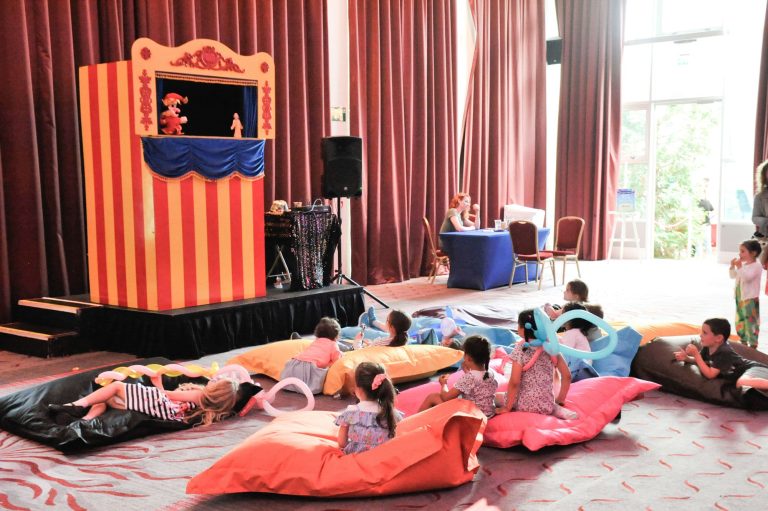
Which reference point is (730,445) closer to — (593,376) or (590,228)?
(593,376)

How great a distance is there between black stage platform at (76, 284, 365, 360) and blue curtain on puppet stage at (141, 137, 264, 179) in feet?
3.30

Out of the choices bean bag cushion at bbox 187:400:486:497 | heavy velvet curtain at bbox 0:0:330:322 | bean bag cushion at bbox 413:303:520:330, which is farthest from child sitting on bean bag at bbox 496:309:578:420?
heavy velvet curtain at bbox 0:0:330:322

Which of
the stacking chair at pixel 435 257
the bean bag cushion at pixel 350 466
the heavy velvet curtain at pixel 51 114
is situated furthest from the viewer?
the stacking chair at pixel 435 257

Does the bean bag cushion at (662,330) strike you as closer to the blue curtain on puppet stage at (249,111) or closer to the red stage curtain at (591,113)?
the blue curtain on puppet stage at (249,111)

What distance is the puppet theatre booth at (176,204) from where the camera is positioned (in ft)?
18.0

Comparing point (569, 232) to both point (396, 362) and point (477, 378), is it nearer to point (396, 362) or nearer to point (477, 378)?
point (396, 362)

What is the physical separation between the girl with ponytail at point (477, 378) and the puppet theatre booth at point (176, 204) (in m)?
2.52

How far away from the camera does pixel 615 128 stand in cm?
1205

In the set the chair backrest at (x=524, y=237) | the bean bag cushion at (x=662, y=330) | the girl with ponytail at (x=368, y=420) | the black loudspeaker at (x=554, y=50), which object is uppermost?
the black loudspeaker at (x=554, y=50)

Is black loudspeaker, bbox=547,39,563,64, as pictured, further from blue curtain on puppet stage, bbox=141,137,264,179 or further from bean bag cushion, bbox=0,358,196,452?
bean bag cushion, bbox=0,358,196,452

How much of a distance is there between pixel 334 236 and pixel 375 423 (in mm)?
3821

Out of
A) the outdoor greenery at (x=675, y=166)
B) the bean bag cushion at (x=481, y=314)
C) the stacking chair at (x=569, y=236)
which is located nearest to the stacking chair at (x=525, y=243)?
the stacking chair at (x=569, y=236)

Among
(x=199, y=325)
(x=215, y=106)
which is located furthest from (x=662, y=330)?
(x=215, y=106)

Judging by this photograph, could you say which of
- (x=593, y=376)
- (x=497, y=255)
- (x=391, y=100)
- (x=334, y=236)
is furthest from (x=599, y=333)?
(x=391, y=100)
